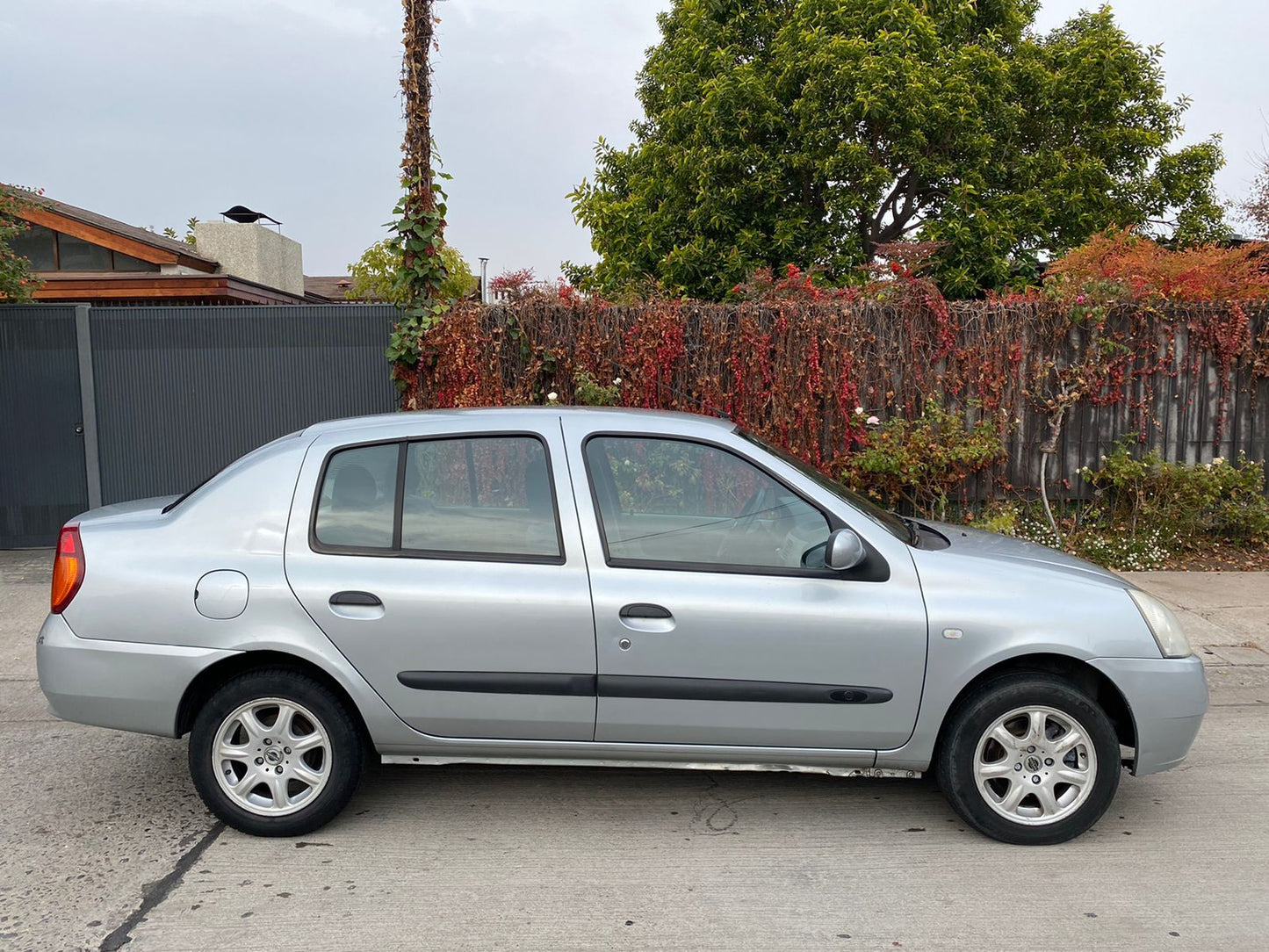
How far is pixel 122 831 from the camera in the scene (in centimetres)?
382

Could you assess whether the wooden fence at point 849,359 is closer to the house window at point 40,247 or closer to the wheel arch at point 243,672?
the wheel arch at point 243,672

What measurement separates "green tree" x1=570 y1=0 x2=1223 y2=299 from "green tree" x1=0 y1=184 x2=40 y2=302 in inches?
363

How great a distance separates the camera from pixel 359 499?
12.4ft

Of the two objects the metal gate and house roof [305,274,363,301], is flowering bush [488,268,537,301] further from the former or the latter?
house roof [305,274,363,301]

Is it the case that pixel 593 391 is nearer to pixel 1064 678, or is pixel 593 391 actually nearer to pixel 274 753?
pixel 274 753

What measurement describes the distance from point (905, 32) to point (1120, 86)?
14.5 feet

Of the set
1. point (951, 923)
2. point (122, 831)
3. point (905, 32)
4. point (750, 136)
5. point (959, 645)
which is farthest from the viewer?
point (750, 136)

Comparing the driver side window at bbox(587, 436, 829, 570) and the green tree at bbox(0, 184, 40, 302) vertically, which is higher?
the green tree at bbox(0, 184, 40, 302)

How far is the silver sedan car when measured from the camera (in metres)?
3.56

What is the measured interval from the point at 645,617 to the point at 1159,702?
74.8 inches

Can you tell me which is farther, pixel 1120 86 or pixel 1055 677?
pixel 1120 86

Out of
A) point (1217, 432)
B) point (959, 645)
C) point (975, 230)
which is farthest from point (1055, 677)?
point (975, 230)

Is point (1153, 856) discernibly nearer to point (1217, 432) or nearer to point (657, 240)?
point (1217, 432)

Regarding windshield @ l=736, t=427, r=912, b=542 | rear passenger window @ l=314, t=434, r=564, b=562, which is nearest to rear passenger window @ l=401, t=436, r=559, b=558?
rear passenger window @ l=314, t=434, r=564, b=562
